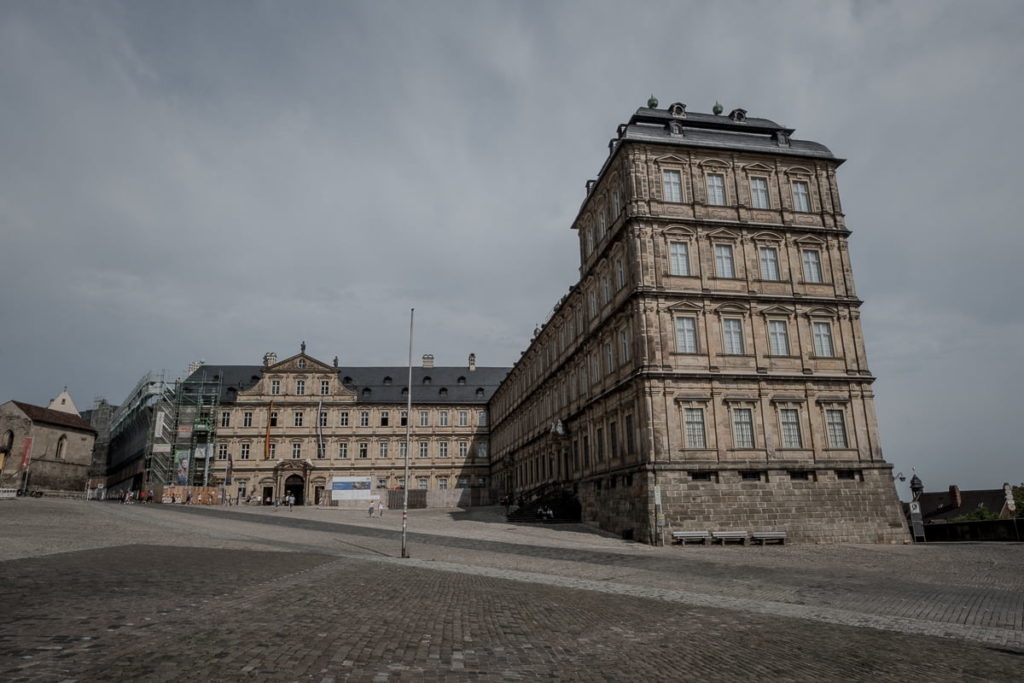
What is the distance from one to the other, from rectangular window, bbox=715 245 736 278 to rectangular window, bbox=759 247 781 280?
5.49 feet

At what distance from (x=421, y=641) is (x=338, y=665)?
5.58 feet

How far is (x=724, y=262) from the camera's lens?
106ft

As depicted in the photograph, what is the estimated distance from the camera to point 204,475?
72625mm

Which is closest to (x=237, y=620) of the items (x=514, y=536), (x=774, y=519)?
(x=514, y=536)

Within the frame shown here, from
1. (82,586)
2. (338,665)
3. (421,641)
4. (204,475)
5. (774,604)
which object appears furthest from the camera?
(204,475)

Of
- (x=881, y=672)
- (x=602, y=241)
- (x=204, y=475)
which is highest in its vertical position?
(x=602, y=241)

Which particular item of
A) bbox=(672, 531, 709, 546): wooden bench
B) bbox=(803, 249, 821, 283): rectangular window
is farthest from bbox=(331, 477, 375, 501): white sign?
bbox=(803, 249, 821, 283): rectangular window

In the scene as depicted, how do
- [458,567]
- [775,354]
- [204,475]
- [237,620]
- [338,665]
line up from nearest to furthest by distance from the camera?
1. [338,665]
2. [237,620]
3. [458,567]
4. [775,354]
5. [204,475]

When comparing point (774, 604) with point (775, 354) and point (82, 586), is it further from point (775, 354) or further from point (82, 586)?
point (775, 354)

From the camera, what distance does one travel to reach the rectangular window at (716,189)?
33309mm

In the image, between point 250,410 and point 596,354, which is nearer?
point 596,354

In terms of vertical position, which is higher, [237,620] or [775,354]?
[775,354]

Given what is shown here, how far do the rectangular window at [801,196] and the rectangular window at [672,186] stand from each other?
6373 millimetres

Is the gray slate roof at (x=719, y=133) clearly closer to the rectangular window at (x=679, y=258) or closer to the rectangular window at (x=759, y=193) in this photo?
the rectangular window at (x=759, y=193)
